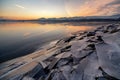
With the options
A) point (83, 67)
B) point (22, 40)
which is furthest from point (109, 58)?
point (22, 40)

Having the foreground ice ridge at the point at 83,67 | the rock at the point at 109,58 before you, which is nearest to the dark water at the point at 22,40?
the foreground ice ridge at the point at 83,67

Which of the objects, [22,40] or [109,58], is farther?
[22,40]

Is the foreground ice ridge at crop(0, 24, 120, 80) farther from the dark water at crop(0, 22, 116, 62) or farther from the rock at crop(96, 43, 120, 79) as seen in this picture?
the dark water at crop(0, 22, 116, 62)

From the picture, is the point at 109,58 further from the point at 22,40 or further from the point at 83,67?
the point at 22,40

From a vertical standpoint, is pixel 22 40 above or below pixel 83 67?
below

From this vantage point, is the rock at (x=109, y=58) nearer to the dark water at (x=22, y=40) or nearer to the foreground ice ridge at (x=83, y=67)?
the foreground ice ridge at (x=83, y=67)

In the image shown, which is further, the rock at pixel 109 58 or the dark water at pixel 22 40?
the dark water at pixel 22 40

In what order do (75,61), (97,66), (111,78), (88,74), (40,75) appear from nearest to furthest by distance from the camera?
(111,78), (88,74), (97,66), (40,75), (75,61)

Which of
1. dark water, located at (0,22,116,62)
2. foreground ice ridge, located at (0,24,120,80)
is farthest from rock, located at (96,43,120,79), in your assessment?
dark water, located at (0,22,116,62)

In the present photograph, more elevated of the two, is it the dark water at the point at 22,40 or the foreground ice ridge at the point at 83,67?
the foreground ice ridge at the point at 83,67

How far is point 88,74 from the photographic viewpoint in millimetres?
4129

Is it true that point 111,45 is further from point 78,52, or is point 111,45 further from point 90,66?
point 90,66

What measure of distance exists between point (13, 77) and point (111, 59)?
3.24 metres

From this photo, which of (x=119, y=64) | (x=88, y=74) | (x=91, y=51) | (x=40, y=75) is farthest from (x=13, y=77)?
(x=119, y=64)
